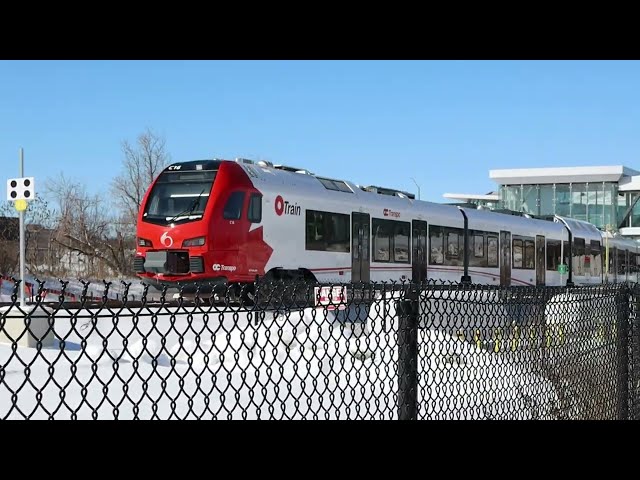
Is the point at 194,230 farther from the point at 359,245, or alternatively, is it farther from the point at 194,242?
the point at 359,245

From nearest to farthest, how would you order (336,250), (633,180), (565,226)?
(336,250)
(565,226)
(633,180)

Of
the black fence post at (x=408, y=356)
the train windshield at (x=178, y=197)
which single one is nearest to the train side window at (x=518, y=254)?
the train windshield at (x=178, y=197)

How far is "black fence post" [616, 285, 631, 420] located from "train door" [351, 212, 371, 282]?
14.1 m

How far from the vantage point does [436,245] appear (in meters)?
23.1

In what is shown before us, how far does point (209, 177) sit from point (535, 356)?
1243 centimetres

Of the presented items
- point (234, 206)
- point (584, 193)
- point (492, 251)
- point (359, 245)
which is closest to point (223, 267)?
point (234, 206)

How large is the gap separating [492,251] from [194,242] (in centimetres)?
1277

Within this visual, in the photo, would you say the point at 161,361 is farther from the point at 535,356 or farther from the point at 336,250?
the point at 336,250

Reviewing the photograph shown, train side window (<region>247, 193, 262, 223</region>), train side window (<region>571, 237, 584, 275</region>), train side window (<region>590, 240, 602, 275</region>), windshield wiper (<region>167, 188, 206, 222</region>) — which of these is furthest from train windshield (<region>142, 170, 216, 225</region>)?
train side window (<region>590, 240, 602, 275</region>)

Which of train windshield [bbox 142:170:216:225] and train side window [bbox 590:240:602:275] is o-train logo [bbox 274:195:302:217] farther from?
train side window [bbox 590:240:602:275]
